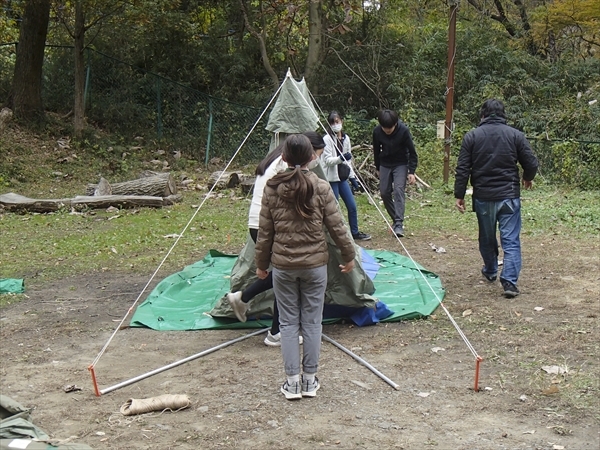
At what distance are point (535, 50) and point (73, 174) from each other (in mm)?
12842

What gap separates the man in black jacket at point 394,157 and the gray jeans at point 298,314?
437cm

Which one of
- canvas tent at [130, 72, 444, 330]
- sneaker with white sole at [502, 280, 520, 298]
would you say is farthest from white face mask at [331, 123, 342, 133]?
sneaker with white sole at [502, 280, 520, 298]

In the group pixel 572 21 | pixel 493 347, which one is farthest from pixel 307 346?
pixel 572 21

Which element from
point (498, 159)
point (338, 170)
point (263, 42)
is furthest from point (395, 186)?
point (263, 42)

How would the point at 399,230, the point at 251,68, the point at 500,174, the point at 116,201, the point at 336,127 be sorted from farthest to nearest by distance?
the point at 251,68 → the point at 116,201 → the point at 399,230 → the point at 336,127 → the point at 500,174

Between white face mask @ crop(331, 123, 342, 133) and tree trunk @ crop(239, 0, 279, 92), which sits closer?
white face mask @ crop(331, 123, 342, 133)

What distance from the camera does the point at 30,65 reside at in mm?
16531

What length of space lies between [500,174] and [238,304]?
2.53 m

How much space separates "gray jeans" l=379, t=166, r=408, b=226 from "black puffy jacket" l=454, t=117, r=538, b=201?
2.35m

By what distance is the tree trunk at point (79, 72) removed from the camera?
52.5 feet

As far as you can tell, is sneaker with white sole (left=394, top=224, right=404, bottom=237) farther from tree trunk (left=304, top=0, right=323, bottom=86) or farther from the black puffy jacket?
tree trunk (left=304, top=0, right=323, bottom=86)

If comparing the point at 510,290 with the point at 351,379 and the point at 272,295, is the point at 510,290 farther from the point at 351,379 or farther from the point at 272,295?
the point at 351,379

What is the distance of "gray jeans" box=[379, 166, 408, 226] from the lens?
28.2 ft

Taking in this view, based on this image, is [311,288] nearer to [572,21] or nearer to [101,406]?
[101,406]
